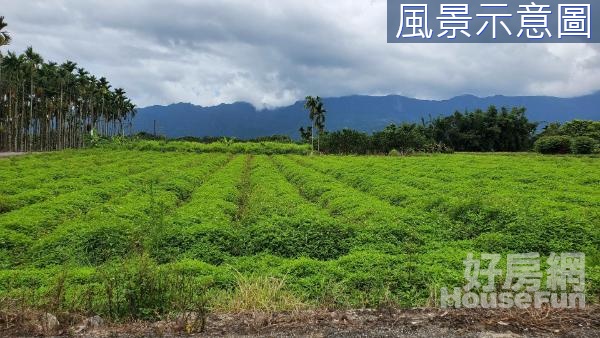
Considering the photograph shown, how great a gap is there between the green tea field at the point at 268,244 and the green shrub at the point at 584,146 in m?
30.2

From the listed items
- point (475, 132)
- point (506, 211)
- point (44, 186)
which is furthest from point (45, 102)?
point (506, 211)

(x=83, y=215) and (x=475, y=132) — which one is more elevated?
(x=475, y=132)

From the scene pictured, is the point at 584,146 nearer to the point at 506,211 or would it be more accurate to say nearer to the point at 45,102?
the point at 506,211

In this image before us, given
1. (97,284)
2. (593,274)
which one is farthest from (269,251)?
(593,274)

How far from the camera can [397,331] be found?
559 centimetres

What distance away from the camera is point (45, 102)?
83812 millimetres

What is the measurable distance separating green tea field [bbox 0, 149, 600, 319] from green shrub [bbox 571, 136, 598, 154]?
3022 cm

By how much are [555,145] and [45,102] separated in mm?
81346

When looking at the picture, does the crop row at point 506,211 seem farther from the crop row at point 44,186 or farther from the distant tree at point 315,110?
the distant tree at point 315,110

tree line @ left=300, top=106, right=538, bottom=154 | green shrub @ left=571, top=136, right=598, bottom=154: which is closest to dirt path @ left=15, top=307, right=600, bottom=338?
green shrub @ left=571, top=136, right=598, bottom=154

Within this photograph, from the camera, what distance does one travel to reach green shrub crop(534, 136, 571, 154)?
173ft

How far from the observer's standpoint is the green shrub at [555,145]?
52750 mm

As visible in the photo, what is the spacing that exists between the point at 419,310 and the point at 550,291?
2.66m

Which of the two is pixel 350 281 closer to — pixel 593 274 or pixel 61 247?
pixel 593 274
